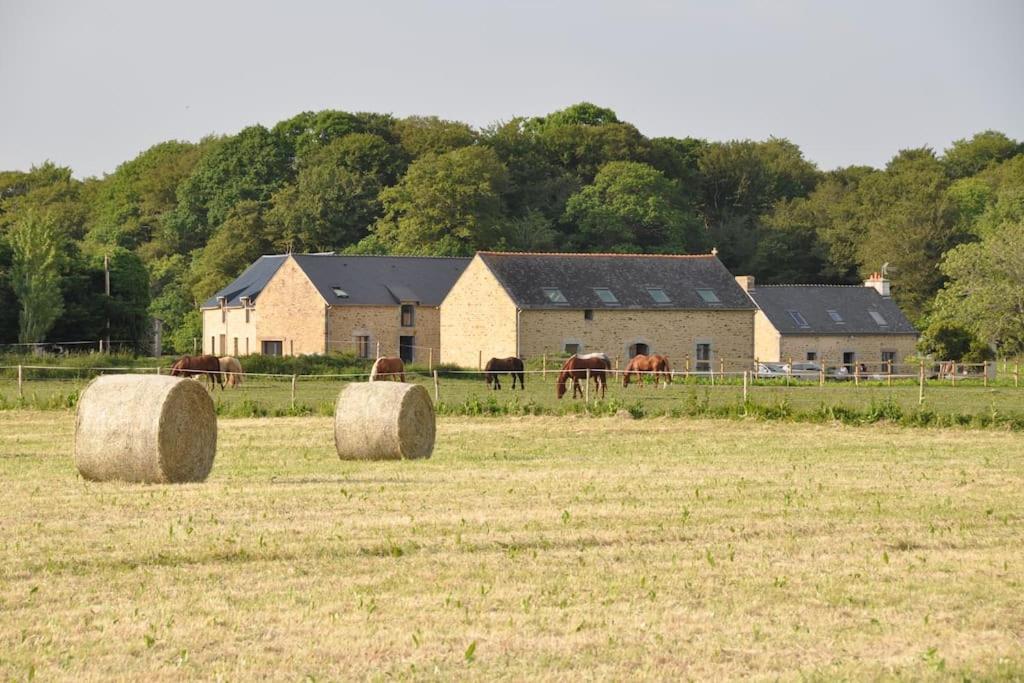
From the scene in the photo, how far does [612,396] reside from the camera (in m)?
40.4

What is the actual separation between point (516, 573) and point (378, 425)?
9.98m

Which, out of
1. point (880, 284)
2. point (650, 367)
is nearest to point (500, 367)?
point (650, 367)

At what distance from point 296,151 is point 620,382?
189 ft

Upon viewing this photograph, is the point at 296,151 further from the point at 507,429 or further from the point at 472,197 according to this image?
the point at 507,429

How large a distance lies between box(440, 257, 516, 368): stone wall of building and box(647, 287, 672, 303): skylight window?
6468 mm

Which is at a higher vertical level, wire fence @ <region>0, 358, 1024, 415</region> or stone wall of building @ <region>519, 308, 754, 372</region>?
stone wall of building @ <region>519, 308, 754, 372</region>

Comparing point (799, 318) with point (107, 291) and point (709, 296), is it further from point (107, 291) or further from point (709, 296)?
point (107, 291)

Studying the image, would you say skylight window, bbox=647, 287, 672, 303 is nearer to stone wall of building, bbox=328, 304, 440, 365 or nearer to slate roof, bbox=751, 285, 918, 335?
slate roof, bbox=751, 285, 918, 335

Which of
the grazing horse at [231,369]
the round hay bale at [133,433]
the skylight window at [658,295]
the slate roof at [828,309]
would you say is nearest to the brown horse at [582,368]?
the grazing horse at [231,369]

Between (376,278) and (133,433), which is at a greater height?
(376,278)

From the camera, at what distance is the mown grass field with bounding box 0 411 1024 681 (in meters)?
9.50

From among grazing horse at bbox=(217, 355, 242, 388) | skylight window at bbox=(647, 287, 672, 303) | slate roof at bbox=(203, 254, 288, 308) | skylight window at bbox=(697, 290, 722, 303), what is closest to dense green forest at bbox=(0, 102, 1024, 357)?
slate roof at bbox=(203, 254, 288, 308)

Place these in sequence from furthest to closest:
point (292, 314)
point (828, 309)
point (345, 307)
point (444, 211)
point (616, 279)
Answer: point (444, 211), point (828, 309), point (292, 314), point (345, 307), point (616, 279)

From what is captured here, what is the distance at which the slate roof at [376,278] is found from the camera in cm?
6781
